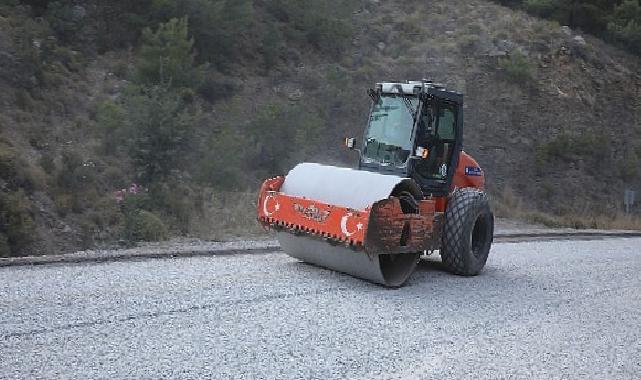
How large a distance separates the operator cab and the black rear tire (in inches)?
12.8

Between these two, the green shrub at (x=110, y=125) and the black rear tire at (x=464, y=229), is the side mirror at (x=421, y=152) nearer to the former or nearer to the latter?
the black rear tire at (x=464, y=229)

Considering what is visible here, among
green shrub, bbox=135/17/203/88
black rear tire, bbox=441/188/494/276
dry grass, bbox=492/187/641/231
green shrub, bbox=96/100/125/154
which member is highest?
green shrub, bbox=135/17/203/88

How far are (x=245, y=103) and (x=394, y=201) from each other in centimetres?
1713

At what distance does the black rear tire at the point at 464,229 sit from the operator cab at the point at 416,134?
0.33 m

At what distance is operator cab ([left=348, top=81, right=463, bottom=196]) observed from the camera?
9.98 metres

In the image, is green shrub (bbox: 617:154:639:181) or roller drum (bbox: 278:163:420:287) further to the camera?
green shrub (bbox: 617:154:639:181)

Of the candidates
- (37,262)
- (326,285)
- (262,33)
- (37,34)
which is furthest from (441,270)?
(262,33)

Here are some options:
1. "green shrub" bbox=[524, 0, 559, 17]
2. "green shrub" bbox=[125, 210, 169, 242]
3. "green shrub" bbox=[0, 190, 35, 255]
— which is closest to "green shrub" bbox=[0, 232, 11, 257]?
"green shrub" bbox=[0, 190, 35, 255]

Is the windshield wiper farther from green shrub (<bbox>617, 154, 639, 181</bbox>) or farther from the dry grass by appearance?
green shrub (<bbox>617, 154, 639, 181</bbox>)

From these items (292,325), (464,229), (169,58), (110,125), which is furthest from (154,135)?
(292,325)

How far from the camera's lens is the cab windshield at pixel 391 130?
10.1m

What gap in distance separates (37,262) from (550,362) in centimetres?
639

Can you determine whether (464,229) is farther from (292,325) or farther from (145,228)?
(145,228)

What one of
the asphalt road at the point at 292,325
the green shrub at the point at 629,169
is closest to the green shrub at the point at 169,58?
the asphalt road at the point at 292,325
